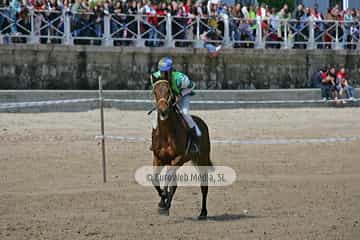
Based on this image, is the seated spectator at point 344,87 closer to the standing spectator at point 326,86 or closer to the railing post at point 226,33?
the standing spectator at point 326,86

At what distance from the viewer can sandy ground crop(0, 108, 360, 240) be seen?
11711 millimetres

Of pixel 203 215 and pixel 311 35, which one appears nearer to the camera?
pixel 203 215

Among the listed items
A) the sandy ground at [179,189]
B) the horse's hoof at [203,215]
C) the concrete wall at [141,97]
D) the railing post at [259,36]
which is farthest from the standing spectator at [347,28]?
the horse's hoof at [203,215]

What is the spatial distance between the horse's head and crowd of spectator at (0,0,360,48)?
14.9 meters

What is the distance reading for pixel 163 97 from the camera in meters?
12.3

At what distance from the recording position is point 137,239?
1083 cm

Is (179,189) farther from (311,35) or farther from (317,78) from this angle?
(311,35)

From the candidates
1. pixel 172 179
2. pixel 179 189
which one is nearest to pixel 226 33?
pixel 179 189

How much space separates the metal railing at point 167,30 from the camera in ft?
89.7

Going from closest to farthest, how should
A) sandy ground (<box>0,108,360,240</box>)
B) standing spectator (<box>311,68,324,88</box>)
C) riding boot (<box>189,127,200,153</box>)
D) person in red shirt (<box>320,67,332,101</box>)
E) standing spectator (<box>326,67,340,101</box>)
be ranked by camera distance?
sandy ground (<box>0,108,360,240</box>) < riding boot (<box>189,127,200,153</box>) < person in red shirt (<box>320,67,332,101</box>) < standing spectator (<box>326,67,340,101</box>) < standing spectator (<box>311,68,324,88</box>)

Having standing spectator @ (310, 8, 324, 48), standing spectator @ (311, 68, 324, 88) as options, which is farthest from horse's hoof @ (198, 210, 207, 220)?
standing spectator @ (310, 8, 324, 48)

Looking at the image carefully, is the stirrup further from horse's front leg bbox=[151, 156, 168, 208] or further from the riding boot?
horse's front leg bbox=[151, 156, 168, 208]

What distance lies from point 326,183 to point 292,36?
17080 mm

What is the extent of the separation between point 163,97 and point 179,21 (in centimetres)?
1812
